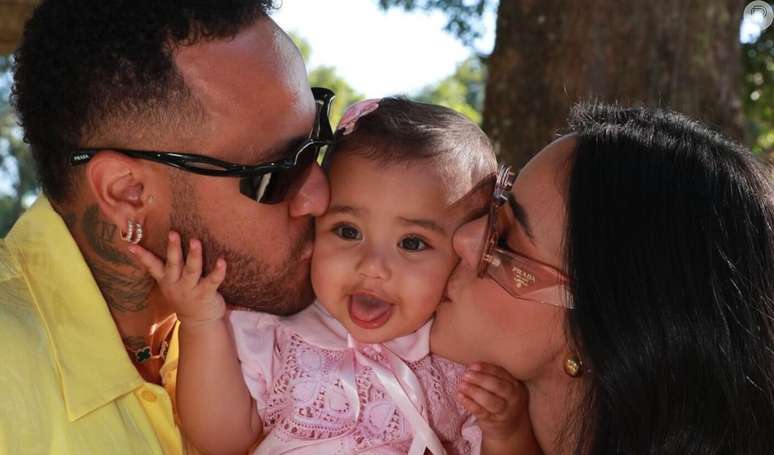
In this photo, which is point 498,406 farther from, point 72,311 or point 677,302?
point 72,311

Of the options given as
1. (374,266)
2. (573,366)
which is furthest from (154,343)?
(573,366)

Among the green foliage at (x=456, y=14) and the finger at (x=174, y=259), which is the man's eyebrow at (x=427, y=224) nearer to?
the finger at (x=174, y=259)

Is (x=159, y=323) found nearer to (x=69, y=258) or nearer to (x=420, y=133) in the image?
(x=69, y=258)

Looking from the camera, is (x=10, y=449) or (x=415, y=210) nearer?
(x=10, y=449)

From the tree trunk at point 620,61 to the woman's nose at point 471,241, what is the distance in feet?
8.48

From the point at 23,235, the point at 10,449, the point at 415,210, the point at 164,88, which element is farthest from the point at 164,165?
the point at 10,449

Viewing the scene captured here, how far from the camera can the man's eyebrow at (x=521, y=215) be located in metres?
3.05

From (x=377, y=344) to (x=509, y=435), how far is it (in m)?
0.55

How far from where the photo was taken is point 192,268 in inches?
124

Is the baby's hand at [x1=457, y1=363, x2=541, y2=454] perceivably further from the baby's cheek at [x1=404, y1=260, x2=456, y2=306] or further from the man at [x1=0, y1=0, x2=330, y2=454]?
the man at [x1=0, y1=0, x2=330, y2=454]

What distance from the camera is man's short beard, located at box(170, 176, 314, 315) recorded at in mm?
3293

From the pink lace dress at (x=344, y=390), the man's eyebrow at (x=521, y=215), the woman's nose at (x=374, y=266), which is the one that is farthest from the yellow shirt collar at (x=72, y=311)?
the man's eyebrow at (x=521, y=215)

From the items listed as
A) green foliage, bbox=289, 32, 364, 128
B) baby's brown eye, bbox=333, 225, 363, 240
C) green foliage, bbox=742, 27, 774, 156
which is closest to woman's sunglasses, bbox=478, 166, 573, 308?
baby's brown eye, bbox=333, 225, 363, 240

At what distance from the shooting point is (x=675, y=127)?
117 inches
